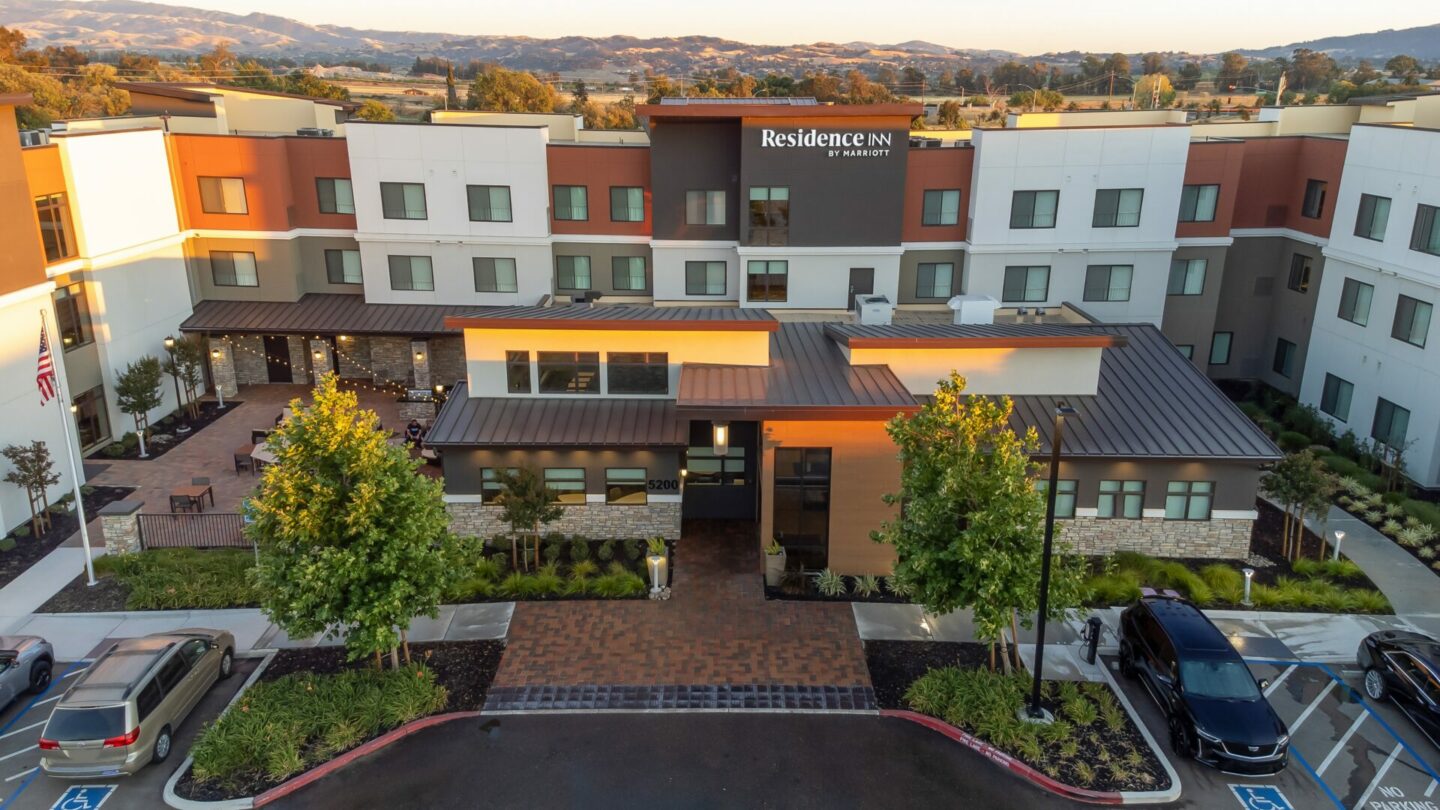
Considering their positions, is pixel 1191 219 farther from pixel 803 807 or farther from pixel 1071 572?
pixel 803 807

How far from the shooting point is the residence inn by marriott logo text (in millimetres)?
34594

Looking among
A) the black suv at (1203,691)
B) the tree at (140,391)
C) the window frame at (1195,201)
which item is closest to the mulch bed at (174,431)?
the tree at (140,391)

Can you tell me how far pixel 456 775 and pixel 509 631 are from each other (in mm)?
4670

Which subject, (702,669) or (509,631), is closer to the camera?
(702,669)

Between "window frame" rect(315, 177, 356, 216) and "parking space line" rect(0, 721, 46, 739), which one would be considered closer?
"parking space line" rect(0, 721, 46, 739)

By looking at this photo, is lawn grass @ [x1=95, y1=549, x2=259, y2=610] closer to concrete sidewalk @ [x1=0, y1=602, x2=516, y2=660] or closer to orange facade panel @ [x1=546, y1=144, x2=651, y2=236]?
concrete sidewalk @ [x1=0, y1=602, x2=516, y2=660]

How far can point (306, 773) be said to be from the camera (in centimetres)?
1599

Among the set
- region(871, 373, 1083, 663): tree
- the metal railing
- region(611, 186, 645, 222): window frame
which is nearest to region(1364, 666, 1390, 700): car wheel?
region(871, 373, 1083, 663): tree

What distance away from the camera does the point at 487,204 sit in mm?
36656

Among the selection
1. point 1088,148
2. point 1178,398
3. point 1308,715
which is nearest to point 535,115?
point 1088,148

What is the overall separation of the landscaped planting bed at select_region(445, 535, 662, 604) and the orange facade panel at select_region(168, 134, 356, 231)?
64.9ft

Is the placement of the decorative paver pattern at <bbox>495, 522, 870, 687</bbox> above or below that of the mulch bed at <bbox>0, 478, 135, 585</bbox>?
above

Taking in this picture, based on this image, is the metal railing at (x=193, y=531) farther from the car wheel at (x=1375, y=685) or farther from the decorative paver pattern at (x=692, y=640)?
the car wheel at (x=1375, y=685)

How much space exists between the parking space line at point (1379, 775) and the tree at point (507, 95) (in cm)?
9356
